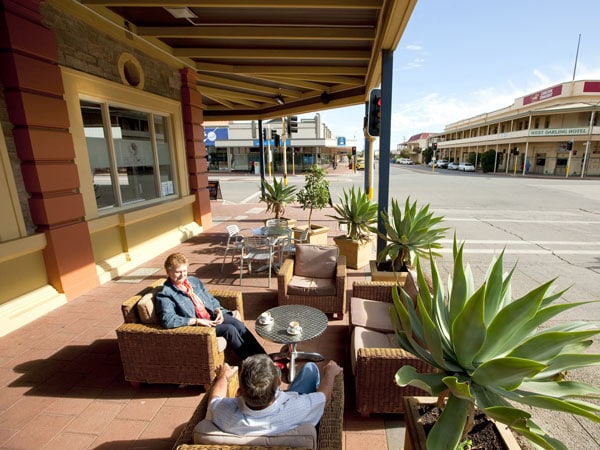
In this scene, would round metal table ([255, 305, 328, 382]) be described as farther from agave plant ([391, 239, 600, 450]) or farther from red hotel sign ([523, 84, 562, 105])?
red hotel sign ([523, 84, 562, 105])

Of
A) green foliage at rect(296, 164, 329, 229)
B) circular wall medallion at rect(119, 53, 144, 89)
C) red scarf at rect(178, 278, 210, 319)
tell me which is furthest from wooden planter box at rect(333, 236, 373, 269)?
circular wall medallion at rect(119, 53, 144, 89)

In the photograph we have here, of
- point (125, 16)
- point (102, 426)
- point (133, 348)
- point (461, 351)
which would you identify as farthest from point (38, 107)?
point (461, 351)

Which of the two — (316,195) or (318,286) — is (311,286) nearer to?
(318,286)

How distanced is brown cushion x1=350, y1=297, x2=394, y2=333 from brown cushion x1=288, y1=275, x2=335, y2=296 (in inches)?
18.3

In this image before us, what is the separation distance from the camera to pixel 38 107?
389 centimetres

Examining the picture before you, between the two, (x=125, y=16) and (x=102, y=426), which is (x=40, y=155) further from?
(x=102, y=426)

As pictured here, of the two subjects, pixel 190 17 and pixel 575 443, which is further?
pixel 190 17

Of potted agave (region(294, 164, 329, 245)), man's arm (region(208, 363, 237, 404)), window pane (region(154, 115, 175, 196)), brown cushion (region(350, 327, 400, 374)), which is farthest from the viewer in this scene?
window pane (region(154, 115, 175, 196))

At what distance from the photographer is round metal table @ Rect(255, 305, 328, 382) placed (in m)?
2.80

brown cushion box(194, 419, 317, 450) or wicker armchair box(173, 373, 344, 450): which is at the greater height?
brown cushion box(194, 419, 317, 450)

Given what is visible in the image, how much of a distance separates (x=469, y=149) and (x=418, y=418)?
56751 mm

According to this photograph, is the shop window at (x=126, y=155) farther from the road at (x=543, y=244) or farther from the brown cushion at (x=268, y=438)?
the road at (x=543, y=244)

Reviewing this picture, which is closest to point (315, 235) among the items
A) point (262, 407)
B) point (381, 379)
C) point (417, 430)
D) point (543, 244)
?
point (381, 379)

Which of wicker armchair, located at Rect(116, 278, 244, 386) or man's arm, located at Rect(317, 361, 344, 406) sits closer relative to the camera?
man's arm, located at Rect(317, 361, 344, 406)
